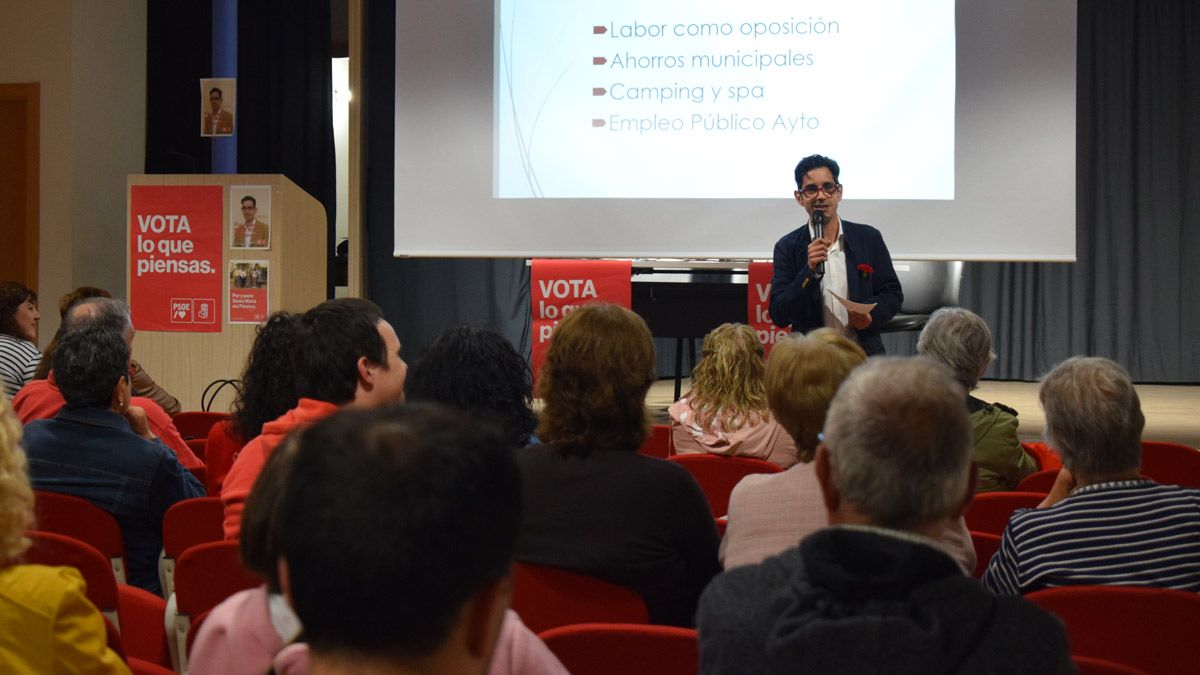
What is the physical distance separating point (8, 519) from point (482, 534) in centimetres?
80

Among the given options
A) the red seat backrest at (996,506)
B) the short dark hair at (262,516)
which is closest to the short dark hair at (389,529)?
the short dark hair at (262,516)

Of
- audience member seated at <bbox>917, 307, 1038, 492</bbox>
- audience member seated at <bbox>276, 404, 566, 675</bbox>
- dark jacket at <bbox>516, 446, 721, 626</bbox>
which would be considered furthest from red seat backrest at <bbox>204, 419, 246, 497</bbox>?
audience member seated at <bbox>276, 404, 566, 675</bbox>

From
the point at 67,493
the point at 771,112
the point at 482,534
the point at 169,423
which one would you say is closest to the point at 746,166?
the point at 771,112

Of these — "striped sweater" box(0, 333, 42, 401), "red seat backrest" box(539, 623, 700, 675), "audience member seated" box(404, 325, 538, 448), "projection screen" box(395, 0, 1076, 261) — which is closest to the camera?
"red seat backrest" box(539, 623, 700, 675)

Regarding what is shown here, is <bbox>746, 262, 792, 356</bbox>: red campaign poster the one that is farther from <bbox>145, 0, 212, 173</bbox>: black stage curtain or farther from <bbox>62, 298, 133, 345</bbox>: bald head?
<bbox>145, 0, 212, 173</bbox>: black stage curtain

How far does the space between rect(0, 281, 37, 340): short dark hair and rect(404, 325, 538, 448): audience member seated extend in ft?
9.32

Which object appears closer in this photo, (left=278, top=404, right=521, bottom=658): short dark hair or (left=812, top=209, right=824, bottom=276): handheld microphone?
(left=278, top=404, right=521, bottom=658): short dark hair

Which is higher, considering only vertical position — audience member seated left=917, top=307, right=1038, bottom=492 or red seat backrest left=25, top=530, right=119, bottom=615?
audience member seated left=917, top=307, right=1038, bottom=492

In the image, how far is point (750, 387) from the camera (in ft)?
10.7

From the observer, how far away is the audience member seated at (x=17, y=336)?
4.20 m

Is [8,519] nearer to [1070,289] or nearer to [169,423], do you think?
[169,423]

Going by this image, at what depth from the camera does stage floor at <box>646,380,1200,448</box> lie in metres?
6.25

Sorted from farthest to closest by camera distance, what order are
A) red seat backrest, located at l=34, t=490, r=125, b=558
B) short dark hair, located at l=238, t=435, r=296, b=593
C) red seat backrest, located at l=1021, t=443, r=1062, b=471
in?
red seat backrest, located at l=1021, t=443, r=1062, b=471, red seat backrest, located at l=34, t=490, r=125, b=558, short dark hair, located at l=238, t=435, r=296, b=593

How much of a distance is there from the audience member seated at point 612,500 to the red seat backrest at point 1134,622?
59cm
